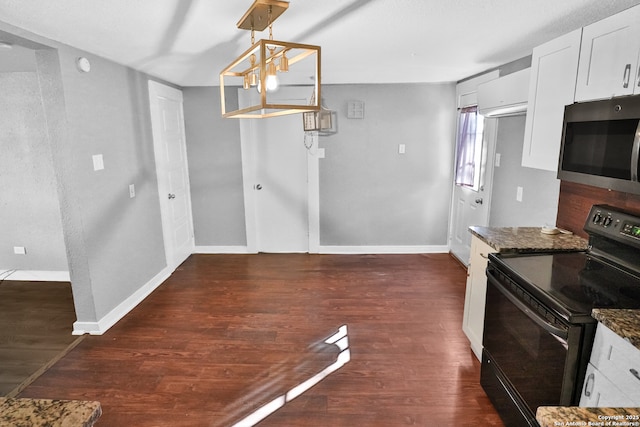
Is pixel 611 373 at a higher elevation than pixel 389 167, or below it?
below

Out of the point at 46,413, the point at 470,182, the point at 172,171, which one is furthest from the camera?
the point at 172,171

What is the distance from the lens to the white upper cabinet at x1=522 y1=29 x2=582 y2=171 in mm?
1960

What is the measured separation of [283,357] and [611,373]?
1.90 meters

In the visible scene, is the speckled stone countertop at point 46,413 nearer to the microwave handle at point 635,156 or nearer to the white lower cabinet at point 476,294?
the microwave handle at point 635,156

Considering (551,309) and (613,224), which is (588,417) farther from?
(613,224)

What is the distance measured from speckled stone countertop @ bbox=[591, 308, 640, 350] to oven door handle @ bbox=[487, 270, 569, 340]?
138mm

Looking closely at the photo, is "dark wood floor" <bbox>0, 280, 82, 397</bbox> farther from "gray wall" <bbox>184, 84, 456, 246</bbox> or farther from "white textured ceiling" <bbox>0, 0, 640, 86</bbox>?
"white textured ceiling" <bbox>0, 0, 640, 86</bbox>

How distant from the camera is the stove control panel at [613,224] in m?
1.77

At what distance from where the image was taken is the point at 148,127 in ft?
12.0

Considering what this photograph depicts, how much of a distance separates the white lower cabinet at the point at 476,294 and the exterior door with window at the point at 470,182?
1277 mm

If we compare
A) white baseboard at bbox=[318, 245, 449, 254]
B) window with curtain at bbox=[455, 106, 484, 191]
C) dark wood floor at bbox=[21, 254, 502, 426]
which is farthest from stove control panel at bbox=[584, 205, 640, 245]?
white baseboard at bbox=[318, 245, 449, 254]

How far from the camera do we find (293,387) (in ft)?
7.44

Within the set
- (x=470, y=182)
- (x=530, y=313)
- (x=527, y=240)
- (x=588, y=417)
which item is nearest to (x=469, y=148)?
(x=470, y=182)

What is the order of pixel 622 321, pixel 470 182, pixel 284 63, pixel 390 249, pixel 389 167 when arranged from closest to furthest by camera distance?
1. pixel 622 321
2. pixel 284 63
3. pixel 470 182
4. pixel 389 167
5. pixel 390 249
